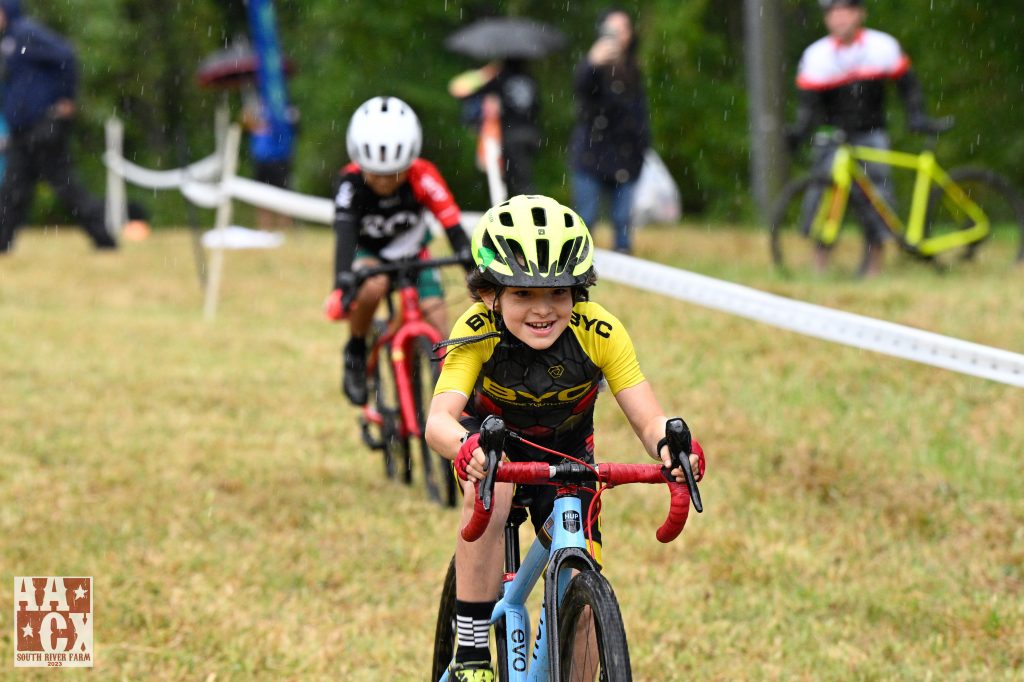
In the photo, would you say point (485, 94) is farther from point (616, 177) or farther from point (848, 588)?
point (848, 588)

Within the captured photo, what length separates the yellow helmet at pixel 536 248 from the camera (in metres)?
3.78

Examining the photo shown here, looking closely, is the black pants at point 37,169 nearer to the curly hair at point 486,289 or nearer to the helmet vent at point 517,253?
the curly hair at point 486,289

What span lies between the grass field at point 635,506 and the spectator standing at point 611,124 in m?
1.45

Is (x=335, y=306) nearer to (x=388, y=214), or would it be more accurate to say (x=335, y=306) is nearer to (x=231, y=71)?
(x=388, y=214)

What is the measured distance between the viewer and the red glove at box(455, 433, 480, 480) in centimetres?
351

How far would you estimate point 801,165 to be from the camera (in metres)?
29.5

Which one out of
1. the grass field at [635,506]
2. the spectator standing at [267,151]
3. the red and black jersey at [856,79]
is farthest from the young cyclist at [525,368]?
the spectator standing at [267,151]

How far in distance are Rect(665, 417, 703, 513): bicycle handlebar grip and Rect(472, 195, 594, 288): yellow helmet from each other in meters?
0.54

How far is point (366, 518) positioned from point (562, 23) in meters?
25.6

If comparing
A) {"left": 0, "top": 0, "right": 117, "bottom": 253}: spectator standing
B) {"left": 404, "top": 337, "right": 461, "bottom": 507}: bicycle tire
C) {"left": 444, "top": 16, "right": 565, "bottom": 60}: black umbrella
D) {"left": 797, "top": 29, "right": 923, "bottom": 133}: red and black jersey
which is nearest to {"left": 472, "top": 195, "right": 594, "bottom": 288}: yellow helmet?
{"left": 404, "top": 337, "right": 461, "bottom": 507}: bicycle tire

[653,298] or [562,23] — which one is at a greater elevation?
[562,23]

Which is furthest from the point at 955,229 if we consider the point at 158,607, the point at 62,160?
the point at 62,160

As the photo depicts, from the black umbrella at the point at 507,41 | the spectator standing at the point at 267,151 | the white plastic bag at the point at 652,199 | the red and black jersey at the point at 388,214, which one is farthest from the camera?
the spectator standing at the point at 267,151

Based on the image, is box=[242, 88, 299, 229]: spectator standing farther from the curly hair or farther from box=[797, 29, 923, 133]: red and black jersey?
the curly hair
